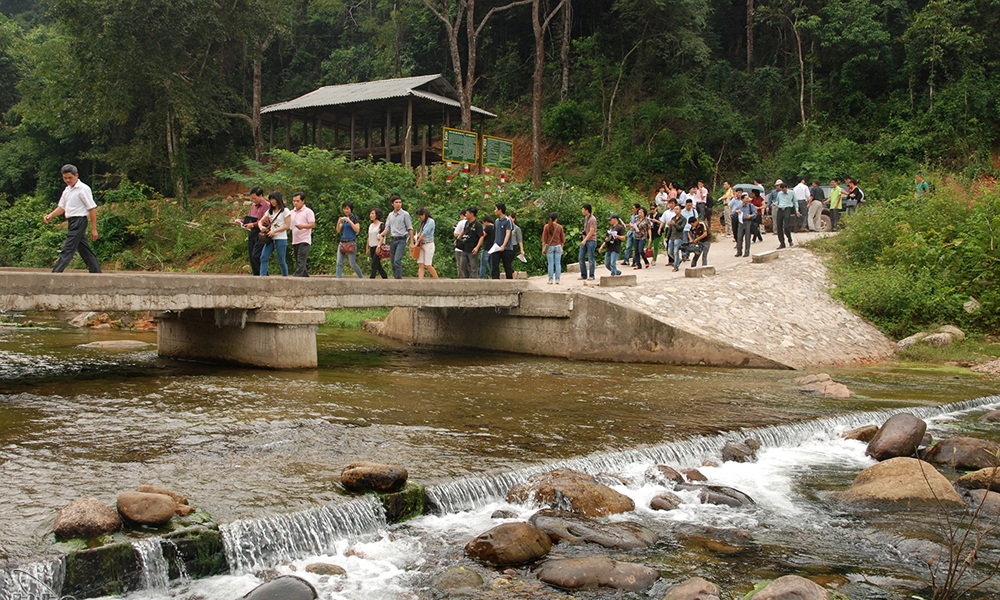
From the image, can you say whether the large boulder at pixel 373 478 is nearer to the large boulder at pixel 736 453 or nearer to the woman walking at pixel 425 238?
the large boulder at pixel 736 453

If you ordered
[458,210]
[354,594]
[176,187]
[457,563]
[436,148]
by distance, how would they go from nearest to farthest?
[354,594], [457,563], [458,210], [436,148], [176,187]

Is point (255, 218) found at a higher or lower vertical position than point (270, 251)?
higher

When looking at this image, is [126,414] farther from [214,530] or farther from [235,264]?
[235,264]

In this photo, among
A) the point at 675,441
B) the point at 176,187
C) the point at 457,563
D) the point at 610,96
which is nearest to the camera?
the point at 457,563

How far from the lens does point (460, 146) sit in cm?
2908

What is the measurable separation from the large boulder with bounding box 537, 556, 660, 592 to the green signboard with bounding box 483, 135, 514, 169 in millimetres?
24959

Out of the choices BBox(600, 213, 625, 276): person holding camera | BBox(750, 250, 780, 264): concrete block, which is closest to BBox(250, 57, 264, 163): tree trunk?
BBox(600, 213, 625, 276): person holding camera

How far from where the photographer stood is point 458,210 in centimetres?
2369

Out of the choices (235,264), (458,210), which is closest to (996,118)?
(458,210)

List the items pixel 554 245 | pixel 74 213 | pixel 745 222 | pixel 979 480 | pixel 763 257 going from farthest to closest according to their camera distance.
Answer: pixel 745 222 → pixel 763 257 → pixel 554 245 → pixel 74 213 → pixel 979 480

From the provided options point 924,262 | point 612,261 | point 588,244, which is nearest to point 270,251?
point 588,244

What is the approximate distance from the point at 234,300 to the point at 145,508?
6.97 m

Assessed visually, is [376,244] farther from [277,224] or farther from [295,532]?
[295,532]

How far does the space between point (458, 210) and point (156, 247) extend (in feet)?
42.6
